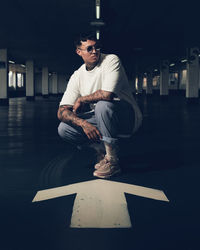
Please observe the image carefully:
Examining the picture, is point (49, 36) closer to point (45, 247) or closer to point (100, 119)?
point (100, 119)

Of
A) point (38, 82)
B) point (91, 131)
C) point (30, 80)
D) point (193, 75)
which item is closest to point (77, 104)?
point (91, 131)

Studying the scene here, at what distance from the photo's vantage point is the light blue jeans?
243 cm

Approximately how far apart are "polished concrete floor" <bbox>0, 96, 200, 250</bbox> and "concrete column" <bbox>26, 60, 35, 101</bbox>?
70.1 feet

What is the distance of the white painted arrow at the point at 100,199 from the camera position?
1.66m

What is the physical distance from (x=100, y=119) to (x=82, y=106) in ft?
0.64

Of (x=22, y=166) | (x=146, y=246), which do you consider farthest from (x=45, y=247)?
(x=22, y=166)

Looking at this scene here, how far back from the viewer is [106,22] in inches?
443

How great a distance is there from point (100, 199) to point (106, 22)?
394 inches

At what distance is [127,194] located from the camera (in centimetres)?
213

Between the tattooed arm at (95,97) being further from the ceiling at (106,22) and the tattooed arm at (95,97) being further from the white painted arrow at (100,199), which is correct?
the ceiling at (106,22)

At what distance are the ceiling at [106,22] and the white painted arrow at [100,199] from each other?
7679 millimetres

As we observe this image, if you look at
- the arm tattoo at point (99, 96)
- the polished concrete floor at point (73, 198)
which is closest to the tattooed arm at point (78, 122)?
the arm tattoo at point (99, 96)

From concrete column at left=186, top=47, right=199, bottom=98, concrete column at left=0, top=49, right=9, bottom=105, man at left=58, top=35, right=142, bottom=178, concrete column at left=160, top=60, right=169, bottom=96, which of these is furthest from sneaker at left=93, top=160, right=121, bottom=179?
concrete column at left=160, top=60, right=169, bottom=96

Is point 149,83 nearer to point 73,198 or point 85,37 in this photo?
point 85,37
